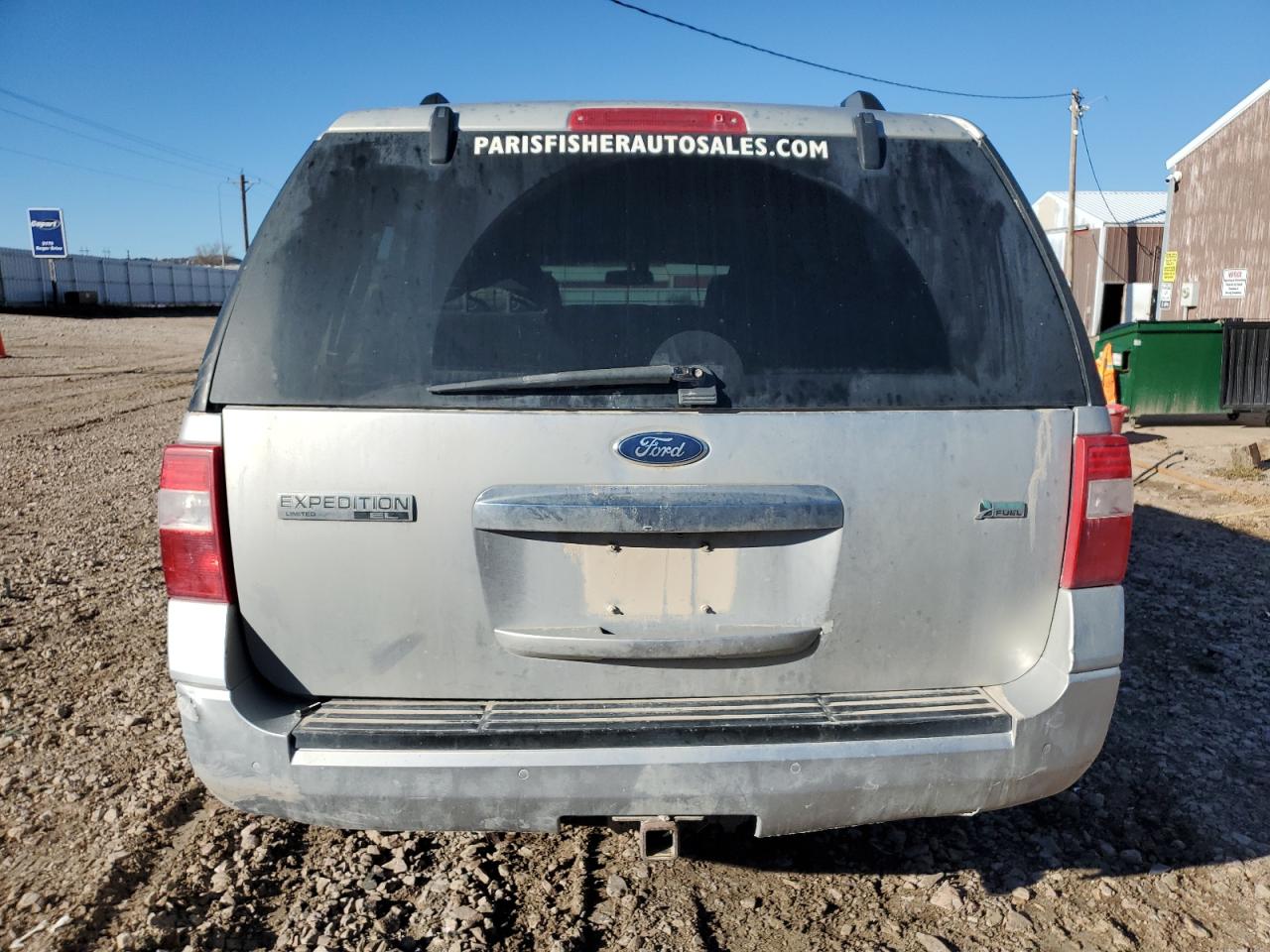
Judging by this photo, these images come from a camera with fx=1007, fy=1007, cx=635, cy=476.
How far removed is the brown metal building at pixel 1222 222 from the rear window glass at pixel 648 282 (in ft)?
88.1

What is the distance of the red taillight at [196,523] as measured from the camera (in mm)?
2375

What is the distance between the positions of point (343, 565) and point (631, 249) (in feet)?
3.46

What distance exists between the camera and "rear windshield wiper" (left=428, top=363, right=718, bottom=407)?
7.79 feet

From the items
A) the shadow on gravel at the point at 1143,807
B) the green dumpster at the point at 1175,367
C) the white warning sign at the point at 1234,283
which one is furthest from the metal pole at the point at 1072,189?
the shadow on gravel at the point at 1143,807

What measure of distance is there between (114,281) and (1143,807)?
64.1 metres

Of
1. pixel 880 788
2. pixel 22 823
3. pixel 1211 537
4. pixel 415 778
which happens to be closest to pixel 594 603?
pixel 415 778

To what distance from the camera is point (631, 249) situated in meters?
2.55

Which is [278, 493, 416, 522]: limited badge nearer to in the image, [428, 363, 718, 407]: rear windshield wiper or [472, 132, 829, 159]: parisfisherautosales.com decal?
[428, 363, 718, 407]: rear windshield wiper

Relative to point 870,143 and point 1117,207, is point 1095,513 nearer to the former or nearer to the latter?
point 870,143

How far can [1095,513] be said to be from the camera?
2486mm

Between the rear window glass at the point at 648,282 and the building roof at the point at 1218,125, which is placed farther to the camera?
the building roof at the point at 1218,125

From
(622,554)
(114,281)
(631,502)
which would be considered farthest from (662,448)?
(114,281)

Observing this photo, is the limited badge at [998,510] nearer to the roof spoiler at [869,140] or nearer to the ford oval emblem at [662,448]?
the ford oval emblem at [662,448]

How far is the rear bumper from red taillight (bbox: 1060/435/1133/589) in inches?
6.5
